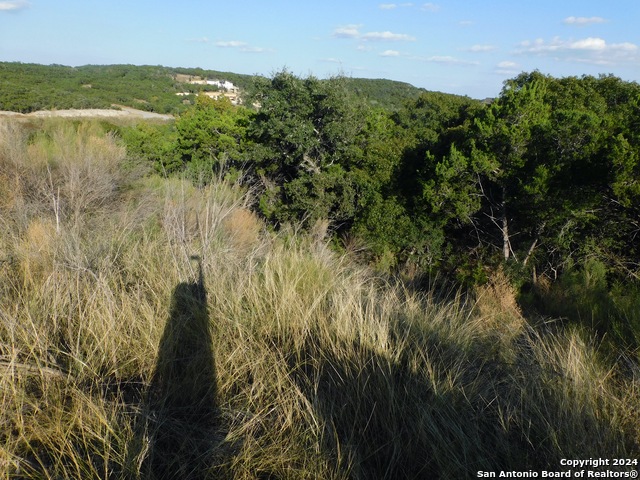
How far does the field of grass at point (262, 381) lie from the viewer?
2.14 meters

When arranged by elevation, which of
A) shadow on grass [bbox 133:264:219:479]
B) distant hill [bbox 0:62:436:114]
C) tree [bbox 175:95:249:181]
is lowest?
shadow on grass [bbox 133:264:219:479]

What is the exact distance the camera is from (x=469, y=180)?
46.5 ft

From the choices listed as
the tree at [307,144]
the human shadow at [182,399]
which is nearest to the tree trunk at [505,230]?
the tree at [307,144]

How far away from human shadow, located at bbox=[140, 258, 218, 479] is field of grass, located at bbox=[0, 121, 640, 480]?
1cm

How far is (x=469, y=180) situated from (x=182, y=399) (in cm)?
1281

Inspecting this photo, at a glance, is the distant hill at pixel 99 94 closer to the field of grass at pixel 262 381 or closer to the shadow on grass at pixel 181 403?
the field of grass at pixel 262 381

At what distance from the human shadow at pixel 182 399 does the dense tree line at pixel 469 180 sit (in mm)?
6207

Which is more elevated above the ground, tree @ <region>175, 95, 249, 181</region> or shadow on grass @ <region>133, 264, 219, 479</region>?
tree @ <region>175, 95, 249, 181</region>

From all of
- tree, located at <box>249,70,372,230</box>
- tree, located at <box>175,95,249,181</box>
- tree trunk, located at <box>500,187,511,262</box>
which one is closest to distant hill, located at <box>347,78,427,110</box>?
tree, located at <box>249,70,372,230</box>

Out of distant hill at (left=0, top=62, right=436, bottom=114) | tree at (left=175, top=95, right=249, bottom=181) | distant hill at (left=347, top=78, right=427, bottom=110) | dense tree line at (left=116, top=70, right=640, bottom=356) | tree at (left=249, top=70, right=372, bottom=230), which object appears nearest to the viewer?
dense tree line at (left=116, top=70, right=640, bottom=356)

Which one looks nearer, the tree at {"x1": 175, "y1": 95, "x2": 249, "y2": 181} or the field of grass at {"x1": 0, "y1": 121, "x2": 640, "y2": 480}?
the field of grass at {"x1": 0, "y1": 121, "x2": 640, "y2": 480}

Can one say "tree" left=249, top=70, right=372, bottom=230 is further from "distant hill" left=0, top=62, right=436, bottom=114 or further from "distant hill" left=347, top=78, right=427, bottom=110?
"distant hill" left=0, top=62, right=436, bottom=114

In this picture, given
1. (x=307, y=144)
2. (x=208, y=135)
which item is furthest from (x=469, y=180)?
(x=208, y=135)

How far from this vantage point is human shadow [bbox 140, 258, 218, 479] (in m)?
2.21
